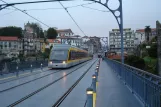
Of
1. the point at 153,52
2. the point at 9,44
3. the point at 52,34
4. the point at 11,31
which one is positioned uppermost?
the point at 52,34

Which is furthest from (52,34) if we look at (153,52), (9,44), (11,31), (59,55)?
(59,55)

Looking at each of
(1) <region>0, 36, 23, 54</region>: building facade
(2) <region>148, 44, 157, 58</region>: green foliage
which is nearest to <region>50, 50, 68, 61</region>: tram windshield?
(2) <region>148, 44, 157, 58</region>: green foliage

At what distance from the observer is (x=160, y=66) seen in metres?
28.8

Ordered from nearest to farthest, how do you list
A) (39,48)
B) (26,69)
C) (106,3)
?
1. (106,3)
2. (26,69)
3. (39,48)

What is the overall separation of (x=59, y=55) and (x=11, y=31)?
278ft

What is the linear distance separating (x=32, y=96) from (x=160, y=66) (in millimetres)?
21090

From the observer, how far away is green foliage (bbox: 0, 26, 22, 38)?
109625mm

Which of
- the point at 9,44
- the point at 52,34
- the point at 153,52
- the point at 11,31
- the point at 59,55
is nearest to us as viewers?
the point at 59,55

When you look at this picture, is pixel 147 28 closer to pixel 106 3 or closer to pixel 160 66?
pixel 160 66

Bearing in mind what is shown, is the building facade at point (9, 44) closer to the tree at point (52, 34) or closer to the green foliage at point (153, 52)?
the tree at point (52, 34)

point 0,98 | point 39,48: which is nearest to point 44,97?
point 0,98

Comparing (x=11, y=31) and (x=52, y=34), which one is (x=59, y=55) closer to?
(x=11, y=31)

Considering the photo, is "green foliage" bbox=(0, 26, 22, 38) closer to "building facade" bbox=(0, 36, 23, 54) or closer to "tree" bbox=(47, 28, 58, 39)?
"building facade" bbox=(0, 36, 23, 54)

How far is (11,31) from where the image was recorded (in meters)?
110
